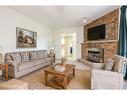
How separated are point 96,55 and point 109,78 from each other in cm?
296

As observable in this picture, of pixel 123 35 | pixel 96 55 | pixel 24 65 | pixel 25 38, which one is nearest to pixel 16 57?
pixel 24 65

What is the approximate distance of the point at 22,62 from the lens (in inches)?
139

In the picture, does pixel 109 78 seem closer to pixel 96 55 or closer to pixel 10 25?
pixel 96 55

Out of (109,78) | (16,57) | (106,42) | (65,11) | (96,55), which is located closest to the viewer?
(109,78)

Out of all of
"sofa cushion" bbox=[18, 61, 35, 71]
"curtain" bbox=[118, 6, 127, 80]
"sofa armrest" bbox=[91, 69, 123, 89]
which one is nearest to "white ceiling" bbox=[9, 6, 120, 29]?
"curtain" bbox=[118, 6, 127, 80]

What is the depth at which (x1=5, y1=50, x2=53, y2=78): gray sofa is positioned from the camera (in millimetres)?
2967

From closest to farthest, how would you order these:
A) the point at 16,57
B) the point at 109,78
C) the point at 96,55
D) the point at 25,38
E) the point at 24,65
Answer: the point at 109,78
the point at 24,65
the point at 16,57
the point at 25,38
the point at 96,55

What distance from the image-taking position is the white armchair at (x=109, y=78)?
2.06 m

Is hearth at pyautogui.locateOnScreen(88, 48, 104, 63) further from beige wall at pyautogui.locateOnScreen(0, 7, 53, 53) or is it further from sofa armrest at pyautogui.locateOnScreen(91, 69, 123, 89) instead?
beige wall at pyautogui.locateOnScreen(0, 7, 53, 53)

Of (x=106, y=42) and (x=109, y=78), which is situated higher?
(x=106, y=42)

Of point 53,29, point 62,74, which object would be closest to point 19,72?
point 62,74

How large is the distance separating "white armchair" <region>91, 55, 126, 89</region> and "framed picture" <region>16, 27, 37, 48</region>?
351 cm

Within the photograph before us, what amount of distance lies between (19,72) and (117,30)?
392 cm

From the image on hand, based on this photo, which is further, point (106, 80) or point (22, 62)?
point (22, 62)
